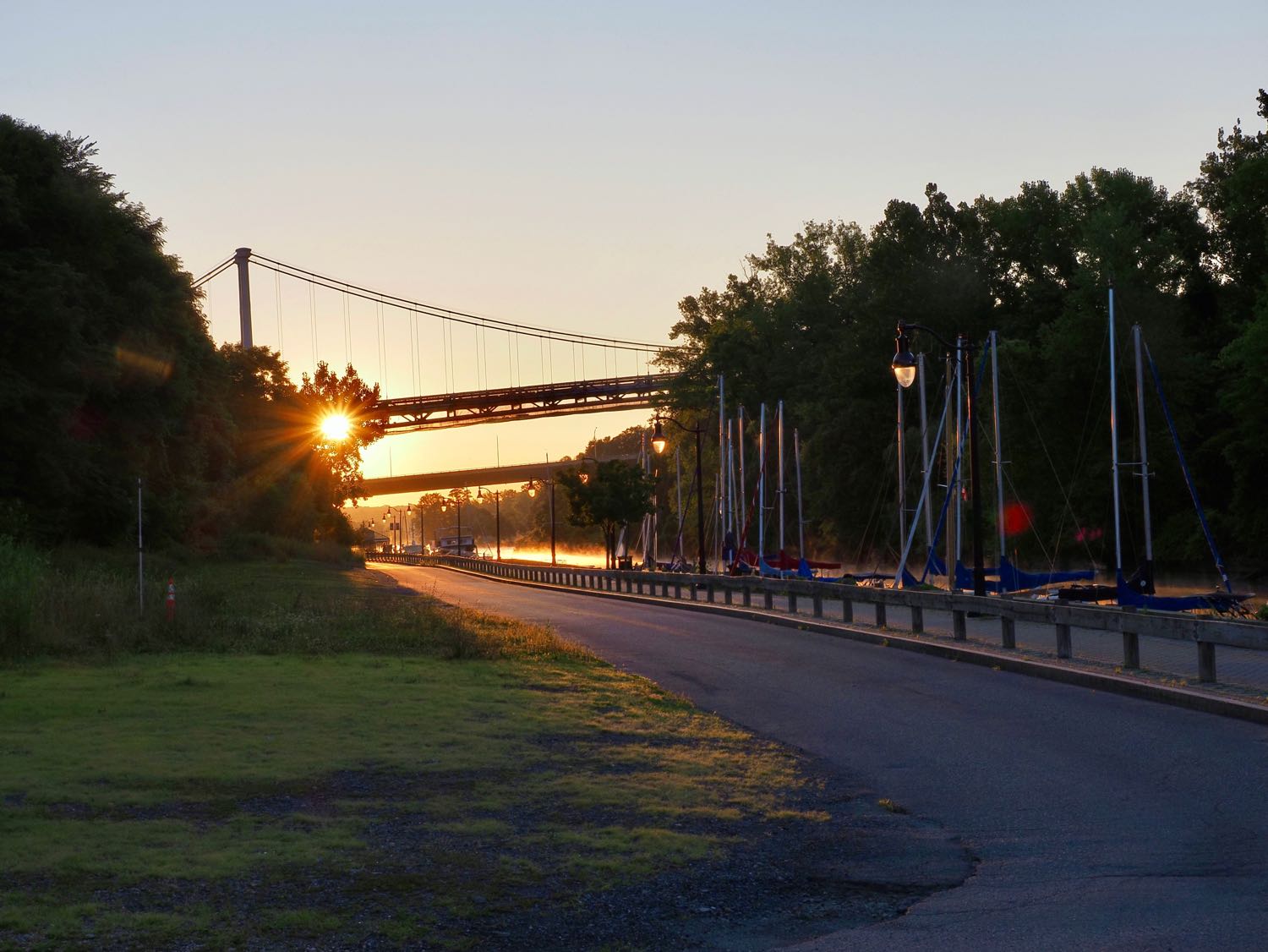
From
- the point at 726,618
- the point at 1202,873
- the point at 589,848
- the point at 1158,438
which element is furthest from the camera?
the point at 1158,438

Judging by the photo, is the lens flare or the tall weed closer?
the tall weed

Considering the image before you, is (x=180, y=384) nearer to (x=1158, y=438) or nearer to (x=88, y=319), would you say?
(x=88, y=319)

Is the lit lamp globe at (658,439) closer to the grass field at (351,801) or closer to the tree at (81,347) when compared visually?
the tree at (81,347)

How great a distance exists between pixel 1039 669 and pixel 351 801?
34.2 ft

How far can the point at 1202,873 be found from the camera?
7.16m

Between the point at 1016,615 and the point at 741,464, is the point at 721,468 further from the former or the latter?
the point at 1016,615

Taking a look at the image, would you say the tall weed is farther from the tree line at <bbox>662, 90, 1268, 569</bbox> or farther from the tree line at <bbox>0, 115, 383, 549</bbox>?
the tree line at <bbox>662, 90, 1268, 569</bbox>

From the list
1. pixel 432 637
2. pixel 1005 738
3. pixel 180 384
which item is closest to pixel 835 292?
pixel 180 384

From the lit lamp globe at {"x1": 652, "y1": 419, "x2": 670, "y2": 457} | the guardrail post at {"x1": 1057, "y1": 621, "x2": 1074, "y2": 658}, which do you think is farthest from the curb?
the lit lamp globe at {"x1": 652, "y1": 419, "x2": 670, "y2": 457}

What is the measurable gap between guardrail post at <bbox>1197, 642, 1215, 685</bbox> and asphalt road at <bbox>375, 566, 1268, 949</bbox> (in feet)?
3.02

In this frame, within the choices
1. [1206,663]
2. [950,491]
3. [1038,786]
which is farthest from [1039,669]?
[950,491]

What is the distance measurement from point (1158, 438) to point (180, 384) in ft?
124

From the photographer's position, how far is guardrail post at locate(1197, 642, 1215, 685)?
14.8 metres

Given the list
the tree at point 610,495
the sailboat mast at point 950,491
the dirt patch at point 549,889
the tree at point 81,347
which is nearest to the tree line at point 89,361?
the tree at point 81,347
